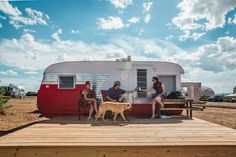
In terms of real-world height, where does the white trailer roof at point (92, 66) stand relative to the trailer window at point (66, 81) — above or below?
above

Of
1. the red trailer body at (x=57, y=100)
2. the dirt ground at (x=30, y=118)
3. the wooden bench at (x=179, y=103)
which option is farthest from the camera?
the dirt ground at (x=30, y=118)

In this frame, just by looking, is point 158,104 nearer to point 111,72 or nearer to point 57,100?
point 111,72

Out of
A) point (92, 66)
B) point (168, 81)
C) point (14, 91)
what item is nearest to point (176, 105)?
point (168, 81)

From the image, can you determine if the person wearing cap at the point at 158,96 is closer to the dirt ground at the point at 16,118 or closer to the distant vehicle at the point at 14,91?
the dirt ground at the point at 16,118

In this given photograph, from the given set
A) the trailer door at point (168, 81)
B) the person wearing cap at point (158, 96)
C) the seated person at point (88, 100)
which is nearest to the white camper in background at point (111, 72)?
the trailer door at point (168, 81)

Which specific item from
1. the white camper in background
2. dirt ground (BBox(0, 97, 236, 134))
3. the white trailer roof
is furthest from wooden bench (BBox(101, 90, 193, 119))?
dirt ground (BBox(0, 97, 236, 134))

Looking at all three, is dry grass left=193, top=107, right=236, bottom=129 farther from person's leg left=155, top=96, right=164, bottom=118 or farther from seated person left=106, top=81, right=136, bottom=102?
seated person left=106, top=81, right=136, bottom=102

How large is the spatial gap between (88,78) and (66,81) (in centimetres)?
86

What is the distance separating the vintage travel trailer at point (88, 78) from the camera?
860 cm

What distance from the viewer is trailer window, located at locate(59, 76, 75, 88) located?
28.6 ft

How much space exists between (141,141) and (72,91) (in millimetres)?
5072

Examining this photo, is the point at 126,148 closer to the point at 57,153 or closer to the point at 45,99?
the point at 57,153

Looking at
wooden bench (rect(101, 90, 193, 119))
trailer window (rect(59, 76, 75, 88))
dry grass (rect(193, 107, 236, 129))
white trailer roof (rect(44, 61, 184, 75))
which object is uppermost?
A: white trailer roof (rect(44, 61, 184, 75))

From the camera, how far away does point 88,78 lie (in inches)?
343
